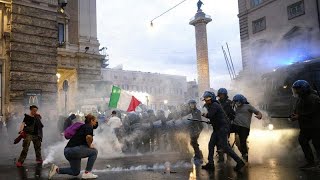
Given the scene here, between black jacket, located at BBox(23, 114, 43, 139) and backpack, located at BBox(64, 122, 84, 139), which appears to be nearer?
backpack, located at BBox(64, 122, 84, 139)

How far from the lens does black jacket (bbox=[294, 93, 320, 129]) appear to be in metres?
7.13

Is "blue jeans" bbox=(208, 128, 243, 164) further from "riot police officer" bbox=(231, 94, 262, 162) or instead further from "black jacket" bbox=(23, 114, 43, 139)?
"black jacket" bbox=(23, 114, 43, 139)

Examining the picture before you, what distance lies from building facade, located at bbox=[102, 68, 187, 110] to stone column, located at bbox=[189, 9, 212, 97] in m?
29.9

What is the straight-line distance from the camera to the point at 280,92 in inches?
411

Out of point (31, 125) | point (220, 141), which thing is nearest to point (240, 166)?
point (220, 141)

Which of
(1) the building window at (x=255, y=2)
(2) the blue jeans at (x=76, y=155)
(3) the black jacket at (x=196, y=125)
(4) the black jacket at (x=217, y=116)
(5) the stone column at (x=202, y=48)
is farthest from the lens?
(5) the stone column at (x=202, y=48)

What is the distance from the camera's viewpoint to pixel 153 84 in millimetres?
79062

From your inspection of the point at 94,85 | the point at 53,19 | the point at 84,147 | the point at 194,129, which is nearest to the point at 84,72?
the point at 94,85

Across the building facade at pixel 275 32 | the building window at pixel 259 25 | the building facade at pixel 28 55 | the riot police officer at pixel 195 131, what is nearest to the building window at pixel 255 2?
the building facade at pixel 275 32

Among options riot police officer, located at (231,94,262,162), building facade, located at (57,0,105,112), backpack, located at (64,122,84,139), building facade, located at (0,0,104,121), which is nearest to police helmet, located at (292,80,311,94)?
riot police officer, located at (231,94,262,162)

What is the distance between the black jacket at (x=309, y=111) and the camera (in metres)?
7.13

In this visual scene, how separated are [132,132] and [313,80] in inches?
252

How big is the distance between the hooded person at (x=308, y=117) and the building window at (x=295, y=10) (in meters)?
20.4

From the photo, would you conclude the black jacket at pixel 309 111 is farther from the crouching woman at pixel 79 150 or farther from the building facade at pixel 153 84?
the building facade at pixel 153 84
